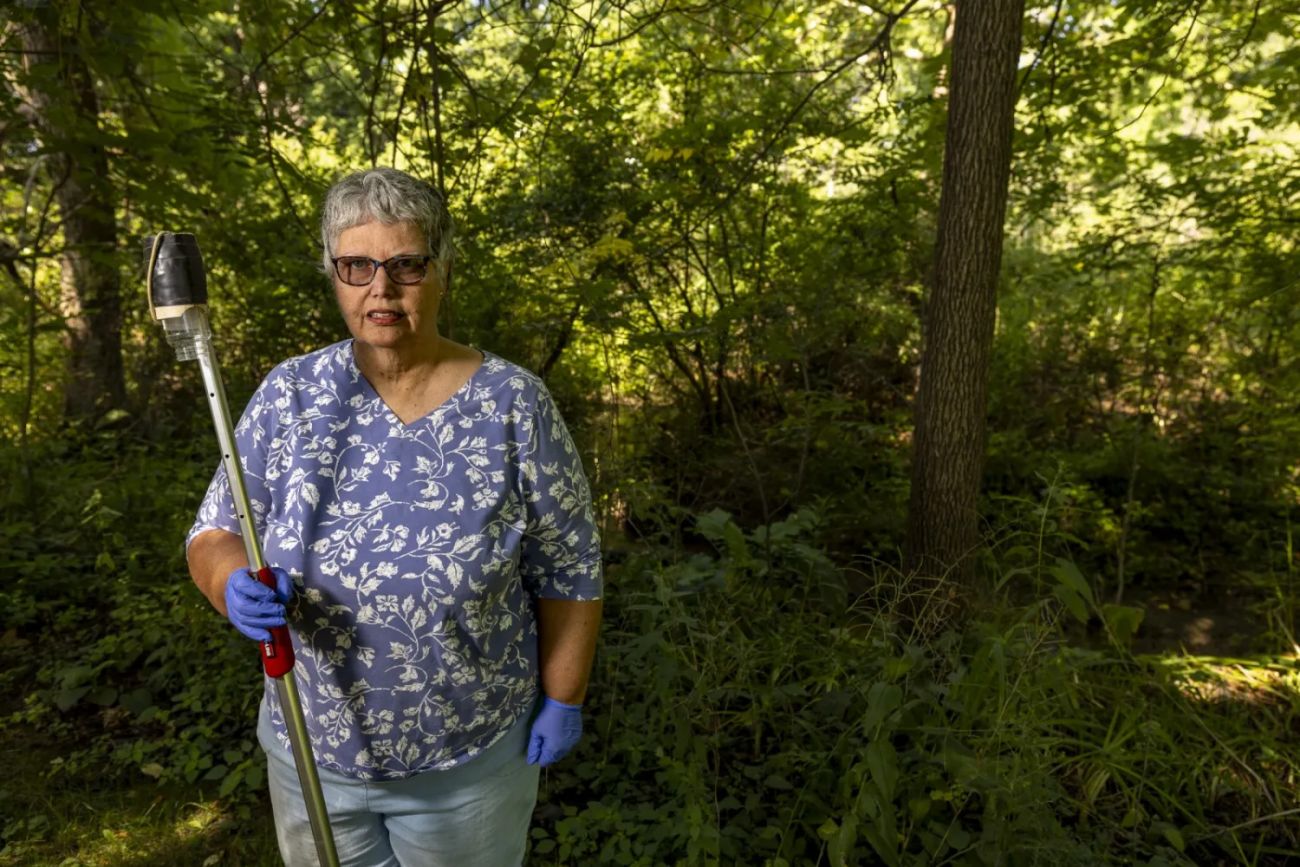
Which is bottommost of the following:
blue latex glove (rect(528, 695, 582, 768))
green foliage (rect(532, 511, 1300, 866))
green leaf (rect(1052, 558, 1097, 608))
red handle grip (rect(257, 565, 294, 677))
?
green foliage (rect(532, 511, 1300, 866))

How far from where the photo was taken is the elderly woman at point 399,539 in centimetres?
150

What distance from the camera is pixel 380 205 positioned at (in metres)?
1.51

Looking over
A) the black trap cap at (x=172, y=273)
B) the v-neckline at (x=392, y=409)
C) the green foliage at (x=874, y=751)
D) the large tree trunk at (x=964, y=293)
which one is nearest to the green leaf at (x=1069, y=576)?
the green foliage at (x=874, y=751)

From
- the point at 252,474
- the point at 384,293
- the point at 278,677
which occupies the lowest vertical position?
the point at 278,677

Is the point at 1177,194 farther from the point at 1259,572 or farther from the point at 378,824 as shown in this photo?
the point at 378,824

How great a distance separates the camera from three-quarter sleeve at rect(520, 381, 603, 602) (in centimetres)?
158

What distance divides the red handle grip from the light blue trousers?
272mm

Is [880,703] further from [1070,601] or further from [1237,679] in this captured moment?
[1237,679]

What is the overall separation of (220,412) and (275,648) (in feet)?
1.44

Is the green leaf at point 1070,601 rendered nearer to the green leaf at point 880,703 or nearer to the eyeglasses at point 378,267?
the green leaf at point 880,703

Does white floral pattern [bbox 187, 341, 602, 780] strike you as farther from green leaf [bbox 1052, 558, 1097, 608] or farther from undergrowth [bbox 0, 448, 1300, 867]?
green leaf [bbox 1052, 558, 1097, 608]

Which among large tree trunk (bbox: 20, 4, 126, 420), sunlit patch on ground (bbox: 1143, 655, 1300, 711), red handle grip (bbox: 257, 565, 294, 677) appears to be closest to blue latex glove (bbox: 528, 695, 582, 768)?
red handle grip (bbox: 257, 565, 294, 677)

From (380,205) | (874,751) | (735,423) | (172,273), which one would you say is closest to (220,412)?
(172,273)

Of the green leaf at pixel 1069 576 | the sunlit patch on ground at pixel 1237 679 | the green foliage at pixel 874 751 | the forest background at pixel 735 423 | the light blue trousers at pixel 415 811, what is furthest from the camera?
the sunlit patch on ground at pixel 1237 679
